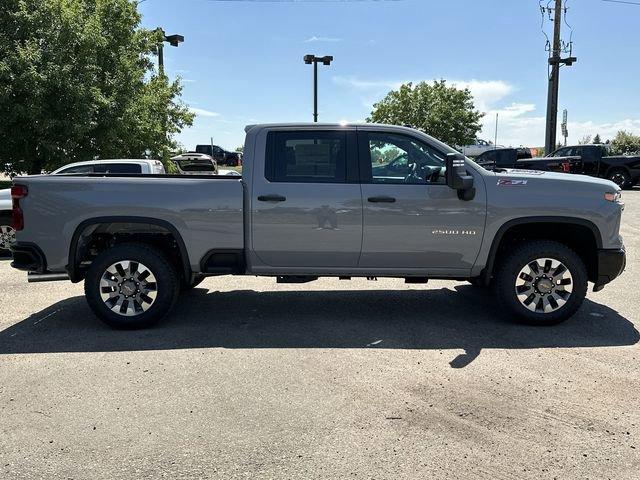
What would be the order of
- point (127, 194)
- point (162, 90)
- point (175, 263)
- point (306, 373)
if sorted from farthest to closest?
point (162, 90), point (175, 263), point (127, 194), point (306, 373)

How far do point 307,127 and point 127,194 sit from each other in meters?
1.88

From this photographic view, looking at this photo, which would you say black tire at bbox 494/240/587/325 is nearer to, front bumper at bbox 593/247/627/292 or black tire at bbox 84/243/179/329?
front bumper at bbox 593/247/627/292

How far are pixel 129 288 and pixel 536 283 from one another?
4048mm

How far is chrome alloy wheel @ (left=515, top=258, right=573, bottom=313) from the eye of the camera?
215 inches

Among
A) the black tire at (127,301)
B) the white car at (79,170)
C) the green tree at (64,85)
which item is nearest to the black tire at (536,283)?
the black tire at (127,301)

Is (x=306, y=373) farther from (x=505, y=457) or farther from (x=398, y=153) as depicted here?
(x=398, y=153)

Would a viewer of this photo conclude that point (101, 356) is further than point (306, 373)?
Yes

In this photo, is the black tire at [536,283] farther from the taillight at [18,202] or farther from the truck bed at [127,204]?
the taillight at [18,202]

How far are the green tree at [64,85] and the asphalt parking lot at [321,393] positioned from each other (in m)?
8.76

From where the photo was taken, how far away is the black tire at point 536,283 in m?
5.43

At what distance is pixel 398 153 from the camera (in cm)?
554

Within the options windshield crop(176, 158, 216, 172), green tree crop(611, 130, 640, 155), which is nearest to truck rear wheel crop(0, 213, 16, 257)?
windshield crop(176, 158, 216, 172)

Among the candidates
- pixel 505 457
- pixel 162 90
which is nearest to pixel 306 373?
pixel 505 457

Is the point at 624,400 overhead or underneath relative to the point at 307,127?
underneath
